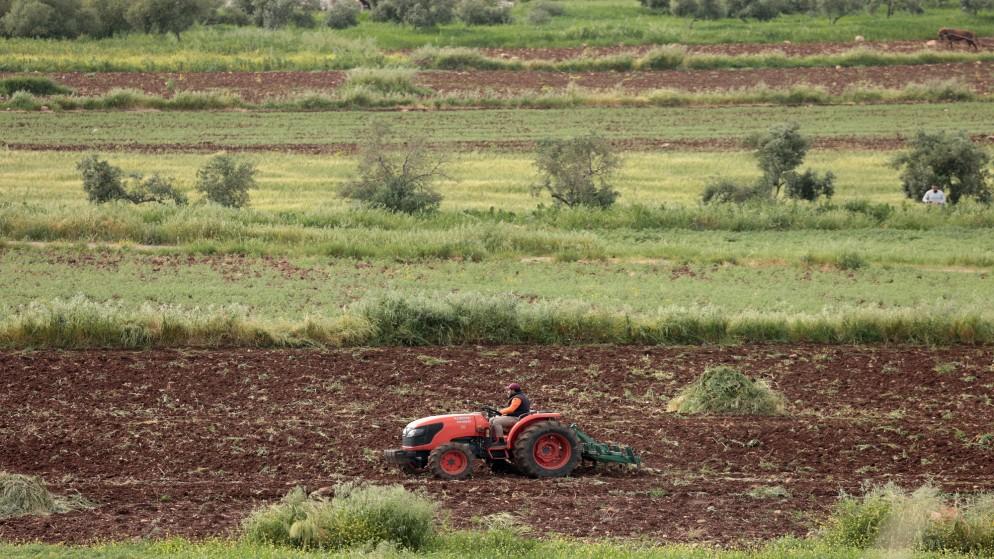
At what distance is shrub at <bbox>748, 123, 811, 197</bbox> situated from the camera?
39938 millimetres

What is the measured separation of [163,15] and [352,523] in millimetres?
67038

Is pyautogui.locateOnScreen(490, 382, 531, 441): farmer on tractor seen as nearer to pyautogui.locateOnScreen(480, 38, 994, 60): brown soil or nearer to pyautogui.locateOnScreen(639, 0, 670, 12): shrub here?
pyautogui.locateOnScreen(480, 38, 994, 60): brown soil

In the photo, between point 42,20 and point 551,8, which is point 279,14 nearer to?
point 42,20

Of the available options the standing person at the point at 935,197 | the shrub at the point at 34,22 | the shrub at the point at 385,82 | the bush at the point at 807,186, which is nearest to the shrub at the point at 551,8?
the shrub at the point at 385,82

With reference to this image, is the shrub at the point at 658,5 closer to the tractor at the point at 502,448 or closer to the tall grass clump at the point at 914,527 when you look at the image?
the tractor at the point at 502,448

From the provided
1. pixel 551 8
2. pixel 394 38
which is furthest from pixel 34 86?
pixel 551 8

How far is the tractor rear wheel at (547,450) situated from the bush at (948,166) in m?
24.8

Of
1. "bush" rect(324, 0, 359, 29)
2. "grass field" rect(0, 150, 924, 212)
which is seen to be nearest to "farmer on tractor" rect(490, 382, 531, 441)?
"grass field" rect(0, 150, 924, 212)

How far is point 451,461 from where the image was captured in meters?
17.4

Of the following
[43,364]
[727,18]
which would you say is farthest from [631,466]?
[727,18]

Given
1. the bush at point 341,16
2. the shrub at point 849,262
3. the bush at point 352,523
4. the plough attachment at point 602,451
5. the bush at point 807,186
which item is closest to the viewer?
the bush at point 352,523

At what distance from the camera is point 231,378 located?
73.4ft

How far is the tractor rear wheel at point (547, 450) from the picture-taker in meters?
17.2

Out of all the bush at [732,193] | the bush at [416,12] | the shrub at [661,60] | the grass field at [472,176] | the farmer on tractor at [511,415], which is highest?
the bush at [416,12]
